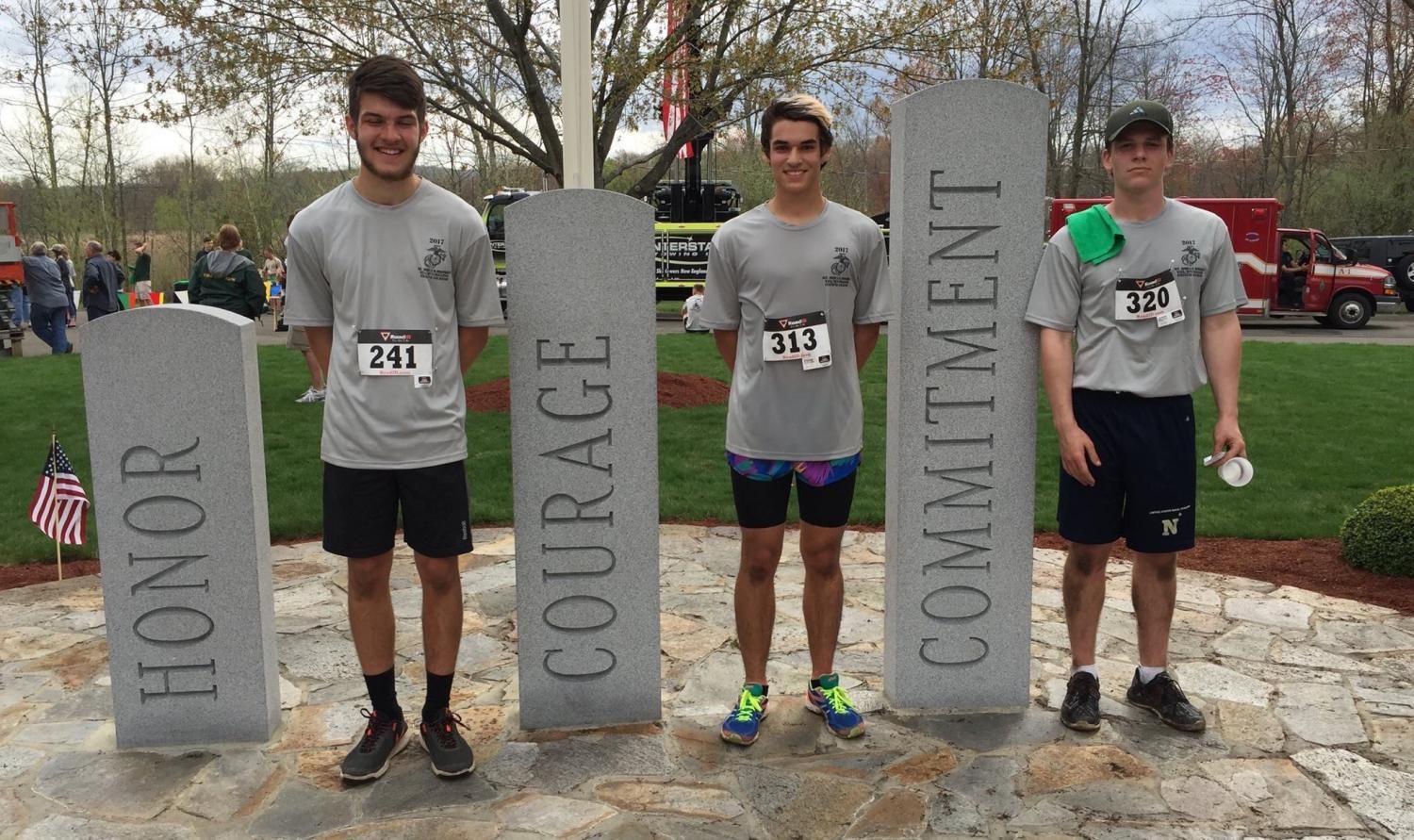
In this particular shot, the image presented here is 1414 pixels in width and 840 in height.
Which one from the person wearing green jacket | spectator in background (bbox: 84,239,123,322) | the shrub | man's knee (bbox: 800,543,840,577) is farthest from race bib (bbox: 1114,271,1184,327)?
spectator in background (bbox: 84,239,123,322)

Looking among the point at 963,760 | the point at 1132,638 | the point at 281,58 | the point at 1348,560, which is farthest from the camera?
the point at 281,58

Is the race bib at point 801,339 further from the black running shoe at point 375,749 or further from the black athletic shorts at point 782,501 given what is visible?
the black running shoe at point 375,749

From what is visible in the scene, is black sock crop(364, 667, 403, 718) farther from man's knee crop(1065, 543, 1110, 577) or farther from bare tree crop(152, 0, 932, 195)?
bare tree crop(152, 0, 932, 195)

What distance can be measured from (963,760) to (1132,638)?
1529 millimetres

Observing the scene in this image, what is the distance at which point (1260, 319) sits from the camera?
2298cm

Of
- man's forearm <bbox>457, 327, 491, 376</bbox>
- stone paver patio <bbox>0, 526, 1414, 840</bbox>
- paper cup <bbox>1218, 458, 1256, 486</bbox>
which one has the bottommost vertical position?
stone paver patio <bbox>0, 526, 1414, 840</bbox>

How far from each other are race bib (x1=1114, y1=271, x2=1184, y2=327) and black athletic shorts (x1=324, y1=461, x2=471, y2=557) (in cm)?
220

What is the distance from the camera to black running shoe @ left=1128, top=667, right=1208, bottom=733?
11.8 feet

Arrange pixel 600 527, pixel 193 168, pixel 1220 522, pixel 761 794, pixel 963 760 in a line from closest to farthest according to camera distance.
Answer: pixel 761 794, pixel 963 760, pixel 600 527, pixel 1220 522, pixel 193 168

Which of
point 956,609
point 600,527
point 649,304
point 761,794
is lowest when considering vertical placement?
point 761,794

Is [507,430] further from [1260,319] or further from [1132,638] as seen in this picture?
[1260,319]

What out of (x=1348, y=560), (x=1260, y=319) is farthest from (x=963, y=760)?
(x=1260, y=319)

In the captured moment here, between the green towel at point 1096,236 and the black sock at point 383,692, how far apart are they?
268 centimetres

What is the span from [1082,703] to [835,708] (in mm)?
868
